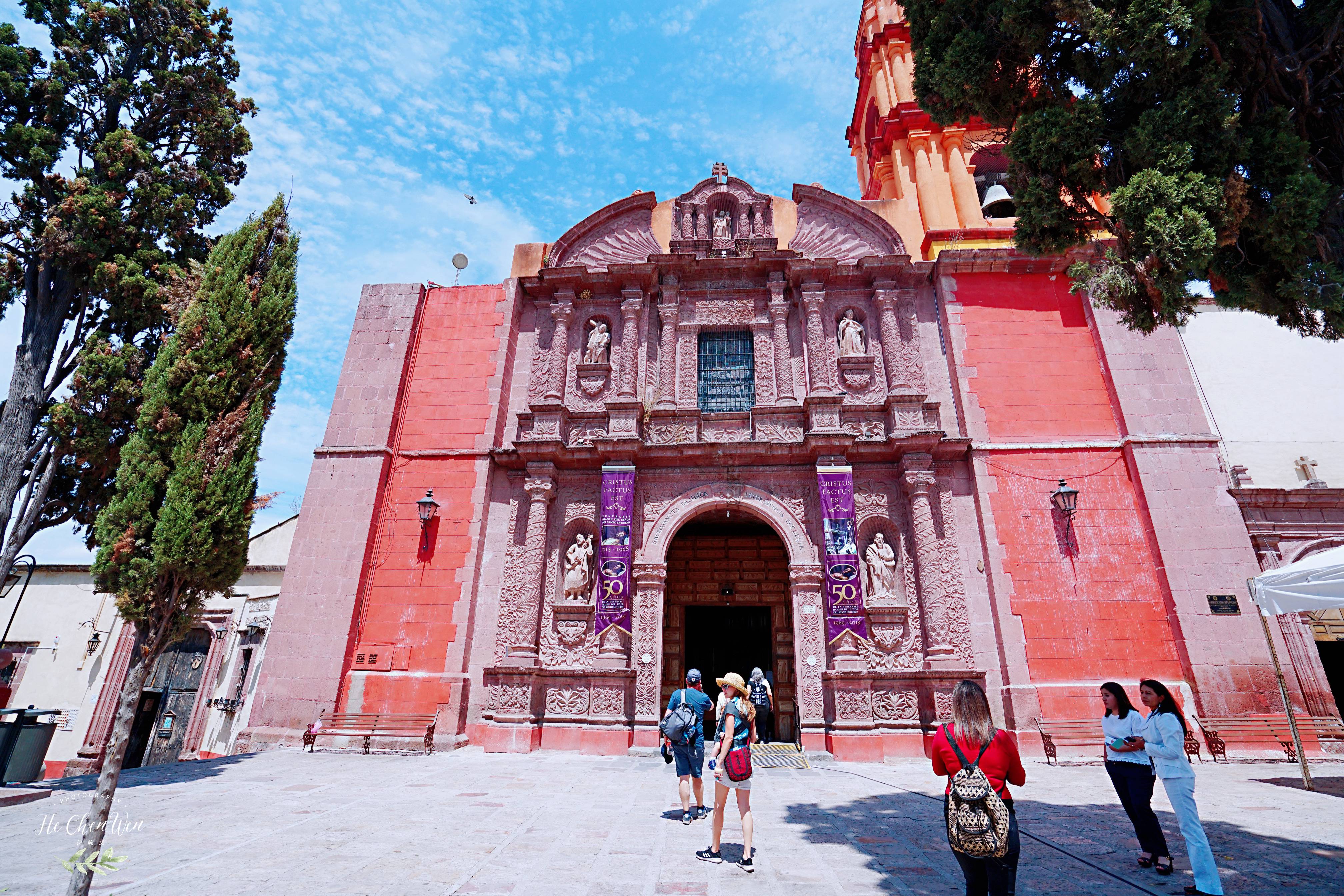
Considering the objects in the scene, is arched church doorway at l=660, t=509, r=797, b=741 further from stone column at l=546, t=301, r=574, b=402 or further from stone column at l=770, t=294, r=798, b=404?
stone column at l=546, t=301, r=574, b=402

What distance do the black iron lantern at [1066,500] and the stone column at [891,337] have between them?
3.57 metres

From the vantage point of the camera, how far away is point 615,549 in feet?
40.9

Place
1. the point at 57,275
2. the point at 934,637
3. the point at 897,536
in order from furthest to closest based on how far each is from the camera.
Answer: the point at 897,536 → the point at 934,637 → the point at 57,275

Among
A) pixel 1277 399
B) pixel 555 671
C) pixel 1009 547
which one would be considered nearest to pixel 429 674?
pixel 555 671

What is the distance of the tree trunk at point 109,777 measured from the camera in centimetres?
342

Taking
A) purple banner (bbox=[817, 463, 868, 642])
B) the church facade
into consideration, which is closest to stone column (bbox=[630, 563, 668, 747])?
the church facade

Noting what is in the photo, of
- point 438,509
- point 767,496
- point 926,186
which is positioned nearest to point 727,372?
point 767,496

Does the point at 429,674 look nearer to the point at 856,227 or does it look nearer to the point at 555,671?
the point at 555,671

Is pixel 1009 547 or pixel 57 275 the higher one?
pixel 57 275

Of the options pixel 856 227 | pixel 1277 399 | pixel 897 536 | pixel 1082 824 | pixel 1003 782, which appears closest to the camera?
pixel 1003 782

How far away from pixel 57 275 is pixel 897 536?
15683mm

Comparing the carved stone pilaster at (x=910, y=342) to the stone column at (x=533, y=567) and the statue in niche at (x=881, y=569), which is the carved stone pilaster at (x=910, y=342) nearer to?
the statue in niche at (x=881, y=569)

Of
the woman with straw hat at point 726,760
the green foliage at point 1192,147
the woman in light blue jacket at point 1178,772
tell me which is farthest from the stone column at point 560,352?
the woman in light blue jacket at point 1178,772

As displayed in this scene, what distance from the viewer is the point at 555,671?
38.9ft
